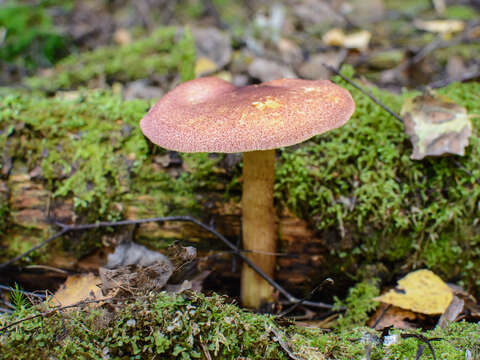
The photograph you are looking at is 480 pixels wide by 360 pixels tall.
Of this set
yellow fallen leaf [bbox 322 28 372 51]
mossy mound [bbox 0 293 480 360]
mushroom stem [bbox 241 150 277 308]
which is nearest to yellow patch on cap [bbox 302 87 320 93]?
mushroom stem [bbox 241 150 277 308]

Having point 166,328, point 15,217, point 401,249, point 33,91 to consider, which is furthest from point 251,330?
point 33,91

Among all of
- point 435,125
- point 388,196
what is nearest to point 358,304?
point 388,196

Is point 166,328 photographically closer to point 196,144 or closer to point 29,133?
point 196,144

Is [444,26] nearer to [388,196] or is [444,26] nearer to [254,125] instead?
[388,196]

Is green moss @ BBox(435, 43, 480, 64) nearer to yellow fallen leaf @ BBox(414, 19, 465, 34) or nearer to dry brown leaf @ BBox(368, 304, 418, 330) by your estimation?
yellow fallen leaf @ BBox(414, 19, 465, 34)

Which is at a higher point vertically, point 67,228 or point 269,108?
point 269,108

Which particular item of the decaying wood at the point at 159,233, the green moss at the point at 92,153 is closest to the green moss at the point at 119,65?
the green moss at the point at 92,153
